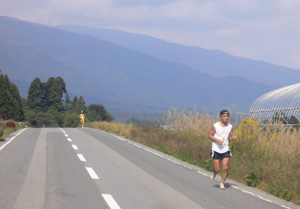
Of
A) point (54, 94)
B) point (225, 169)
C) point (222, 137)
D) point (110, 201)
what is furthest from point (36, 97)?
point (110, 201)

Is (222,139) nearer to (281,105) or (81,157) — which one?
(81,157)

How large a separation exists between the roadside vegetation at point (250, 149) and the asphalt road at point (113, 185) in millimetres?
419

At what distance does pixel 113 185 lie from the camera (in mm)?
10164

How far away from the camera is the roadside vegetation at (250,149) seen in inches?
406

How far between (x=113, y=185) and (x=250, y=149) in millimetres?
4997

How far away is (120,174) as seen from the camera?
38.8 feet

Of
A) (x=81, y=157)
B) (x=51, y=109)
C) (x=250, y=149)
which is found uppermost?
(x=51, y=109)

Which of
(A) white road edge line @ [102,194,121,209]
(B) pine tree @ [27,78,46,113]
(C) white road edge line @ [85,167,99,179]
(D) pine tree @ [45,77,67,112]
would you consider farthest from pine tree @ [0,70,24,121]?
(A) white road edge line @ [102,194,121,209]

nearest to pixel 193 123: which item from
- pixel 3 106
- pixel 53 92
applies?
pixel 3 106

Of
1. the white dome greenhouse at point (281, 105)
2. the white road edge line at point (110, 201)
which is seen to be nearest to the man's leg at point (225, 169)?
the white road edge line at point (110, 201)

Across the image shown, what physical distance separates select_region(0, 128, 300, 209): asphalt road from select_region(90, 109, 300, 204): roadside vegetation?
42 cm

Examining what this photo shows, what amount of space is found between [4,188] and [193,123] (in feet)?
37.6

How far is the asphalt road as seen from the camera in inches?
331

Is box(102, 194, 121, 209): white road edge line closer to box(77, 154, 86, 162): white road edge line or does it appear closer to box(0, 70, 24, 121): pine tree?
box(77, 154, 86, 162): white road edge line
